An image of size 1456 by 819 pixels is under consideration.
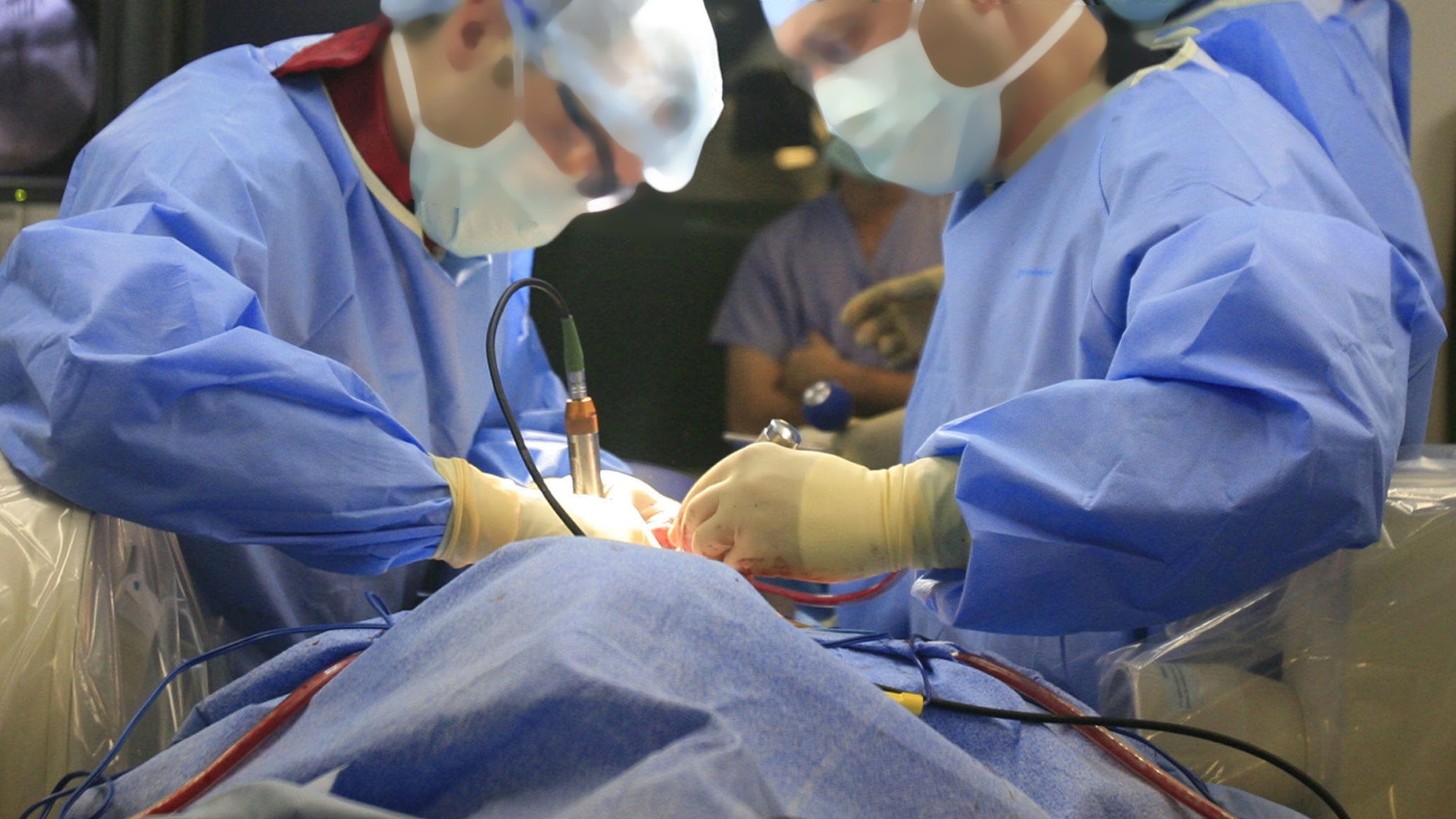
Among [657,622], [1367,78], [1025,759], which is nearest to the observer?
[657,622]

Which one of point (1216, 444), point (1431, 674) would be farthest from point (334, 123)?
point (1431, 674)

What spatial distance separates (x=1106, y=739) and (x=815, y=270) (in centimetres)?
162

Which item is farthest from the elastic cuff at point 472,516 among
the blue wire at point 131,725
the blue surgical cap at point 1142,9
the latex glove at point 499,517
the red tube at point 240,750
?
the blue surgical cap at point 1142,9

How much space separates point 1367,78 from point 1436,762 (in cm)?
77

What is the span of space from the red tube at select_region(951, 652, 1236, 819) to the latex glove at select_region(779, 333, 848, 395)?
4.57 feet

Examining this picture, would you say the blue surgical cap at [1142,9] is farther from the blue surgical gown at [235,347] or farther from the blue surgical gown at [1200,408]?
the blue surgical gown at [235,347]

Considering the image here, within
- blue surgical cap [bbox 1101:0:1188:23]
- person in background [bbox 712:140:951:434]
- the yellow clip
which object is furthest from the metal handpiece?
person in background [bbox 712:140:951:434]

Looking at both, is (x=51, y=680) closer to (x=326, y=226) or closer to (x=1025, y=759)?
(x=326, y=226)

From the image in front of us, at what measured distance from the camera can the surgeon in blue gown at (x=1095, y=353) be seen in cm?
88

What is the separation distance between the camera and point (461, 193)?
135 centimetres

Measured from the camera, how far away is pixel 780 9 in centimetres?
132

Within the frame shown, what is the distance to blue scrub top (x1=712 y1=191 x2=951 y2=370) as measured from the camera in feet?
7.59

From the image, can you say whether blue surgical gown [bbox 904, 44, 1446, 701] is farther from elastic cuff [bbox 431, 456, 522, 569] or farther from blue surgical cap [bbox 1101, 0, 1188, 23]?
elastic cuff [bbox 431, 456, 522, 569]

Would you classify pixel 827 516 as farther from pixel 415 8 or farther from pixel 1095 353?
pixel 415 8
